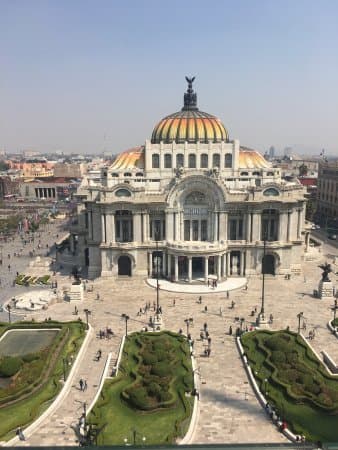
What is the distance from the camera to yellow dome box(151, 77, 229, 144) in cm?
7744

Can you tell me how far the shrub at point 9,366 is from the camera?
3772 centimetres

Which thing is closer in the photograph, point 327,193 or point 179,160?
point 179,160

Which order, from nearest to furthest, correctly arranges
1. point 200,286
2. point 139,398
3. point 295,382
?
point 139,398
point 295,382
point 200,286

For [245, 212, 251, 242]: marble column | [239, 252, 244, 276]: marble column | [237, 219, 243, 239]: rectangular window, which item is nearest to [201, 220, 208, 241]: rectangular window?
[237, 219, 243, 239]: rectangular window

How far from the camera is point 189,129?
77562mm

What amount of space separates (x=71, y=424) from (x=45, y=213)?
114875mm

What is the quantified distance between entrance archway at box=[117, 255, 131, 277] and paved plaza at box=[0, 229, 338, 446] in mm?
2197

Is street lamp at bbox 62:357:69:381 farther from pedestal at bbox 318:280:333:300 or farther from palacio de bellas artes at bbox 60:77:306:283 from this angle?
pedestal at bbox 318:280:333:300

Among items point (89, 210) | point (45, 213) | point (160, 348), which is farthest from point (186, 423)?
point (45, 213)

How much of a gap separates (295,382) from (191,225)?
36.8 meters

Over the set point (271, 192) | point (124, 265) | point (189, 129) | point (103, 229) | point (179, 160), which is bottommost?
point (124, 265)

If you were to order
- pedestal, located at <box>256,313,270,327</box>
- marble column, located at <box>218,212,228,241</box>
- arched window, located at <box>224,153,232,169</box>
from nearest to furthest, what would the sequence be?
pedestal, located at <box>256,313,270,327</box> → marble column, located at <box>218,212,228,241</box> → arched window, located at <box>224,153,232,169</box>

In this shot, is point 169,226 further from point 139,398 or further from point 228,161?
point 139,398

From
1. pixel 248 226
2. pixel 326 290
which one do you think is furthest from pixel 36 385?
pixel 248 226
